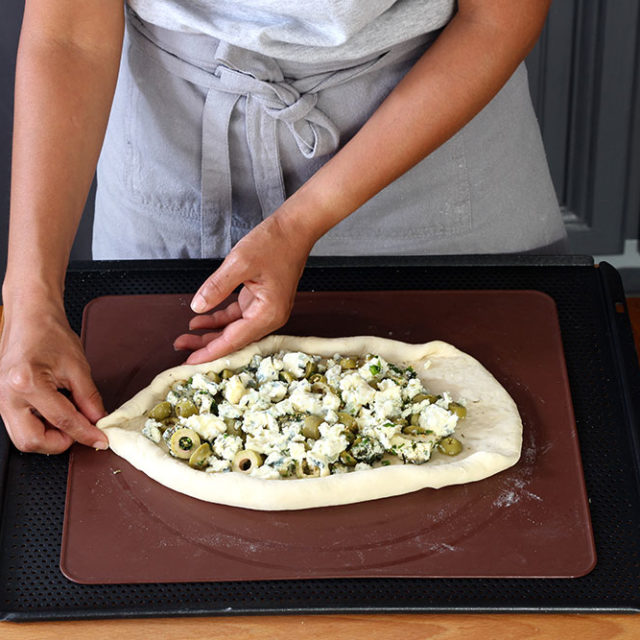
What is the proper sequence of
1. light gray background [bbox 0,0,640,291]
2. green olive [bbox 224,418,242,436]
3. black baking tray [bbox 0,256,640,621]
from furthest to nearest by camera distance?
light gray background [bbox 0,0,640,291]
green olive [bbox 224,418,242,436]
black baking tray [bbox 0,256,640,621]

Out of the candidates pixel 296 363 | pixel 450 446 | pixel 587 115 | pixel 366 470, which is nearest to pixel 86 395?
pixel 296 363

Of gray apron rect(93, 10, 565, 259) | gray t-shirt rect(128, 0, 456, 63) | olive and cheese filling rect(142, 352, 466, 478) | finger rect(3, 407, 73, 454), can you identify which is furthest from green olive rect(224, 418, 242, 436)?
gray t-shirt rect(128, 0, 456, 63)

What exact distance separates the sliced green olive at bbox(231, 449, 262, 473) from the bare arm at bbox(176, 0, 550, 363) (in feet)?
0.62

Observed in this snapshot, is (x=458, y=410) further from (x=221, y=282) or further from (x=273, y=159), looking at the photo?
(x=273, y=159)

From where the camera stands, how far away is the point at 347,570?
1.24 m

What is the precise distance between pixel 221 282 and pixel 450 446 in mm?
416

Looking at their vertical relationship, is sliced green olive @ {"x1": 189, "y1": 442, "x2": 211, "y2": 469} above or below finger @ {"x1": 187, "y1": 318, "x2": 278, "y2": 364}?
below

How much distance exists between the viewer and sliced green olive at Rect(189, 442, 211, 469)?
4.49 ft

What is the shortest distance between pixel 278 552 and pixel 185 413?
10.8 inches

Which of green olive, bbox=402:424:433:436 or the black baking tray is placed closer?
the black baking tray

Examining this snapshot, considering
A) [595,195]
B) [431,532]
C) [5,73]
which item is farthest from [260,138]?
[595,195]

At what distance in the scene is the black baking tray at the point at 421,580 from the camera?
121cm

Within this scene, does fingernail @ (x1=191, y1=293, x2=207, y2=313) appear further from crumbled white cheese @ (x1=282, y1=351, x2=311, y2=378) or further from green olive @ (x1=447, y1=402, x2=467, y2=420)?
green olive @ (x1=447, y1=402, x2=467, y2=420)

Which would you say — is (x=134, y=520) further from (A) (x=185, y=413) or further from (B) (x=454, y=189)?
(B) (x=454, y=189)
